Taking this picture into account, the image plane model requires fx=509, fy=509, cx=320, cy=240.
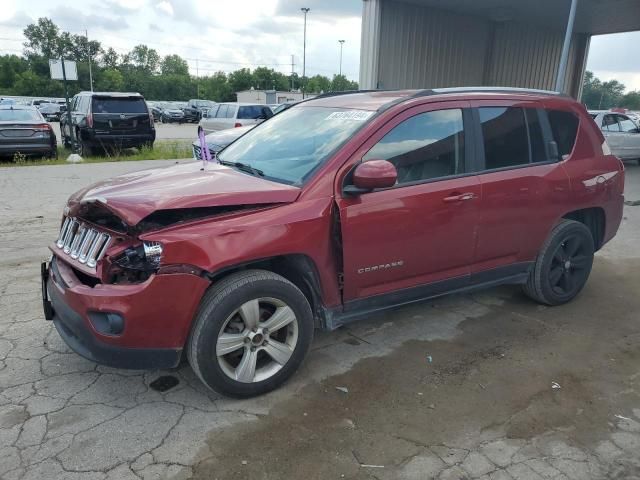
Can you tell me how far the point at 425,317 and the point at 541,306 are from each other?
3.79ft

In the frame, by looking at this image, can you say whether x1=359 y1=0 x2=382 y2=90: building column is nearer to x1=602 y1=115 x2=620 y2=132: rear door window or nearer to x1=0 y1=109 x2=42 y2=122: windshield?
x1=602 y1=115 x2=620 y2=132: rear door window

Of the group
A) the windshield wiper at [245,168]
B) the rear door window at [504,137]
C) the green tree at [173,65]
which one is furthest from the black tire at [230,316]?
the green tree at [173,65]

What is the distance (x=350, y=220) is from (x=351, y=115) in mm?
883

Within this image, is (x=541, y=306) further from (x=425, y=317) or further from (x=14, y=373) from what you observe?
(x=14, y=373)

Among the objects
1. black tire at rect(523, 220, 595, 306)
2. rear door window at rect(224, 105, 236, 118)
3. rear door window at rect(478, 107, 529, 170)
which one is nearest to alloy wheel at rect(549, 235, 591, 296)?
black tire at rect(523, 220, 595, 306)

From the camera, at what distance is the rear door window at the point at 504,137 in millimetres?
3887

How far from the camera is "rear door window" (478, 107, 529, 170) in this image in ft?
12.8

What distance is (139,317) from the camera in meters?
2.70

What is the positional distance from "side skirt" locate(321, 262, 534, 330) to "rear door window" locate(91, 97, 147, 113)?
12.7m

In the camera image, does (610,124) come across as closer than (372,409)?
No

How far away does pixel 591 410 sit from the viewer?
3.08 meters

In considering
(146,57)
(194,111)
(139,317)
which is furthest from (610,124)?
(146,57)

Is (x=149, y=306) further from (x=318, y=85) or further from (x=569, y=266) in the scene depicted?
(x=318, y=85)

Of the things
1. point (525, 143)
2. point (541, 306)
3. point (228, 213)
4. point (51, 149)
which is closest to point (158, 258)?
point (228, 213)
